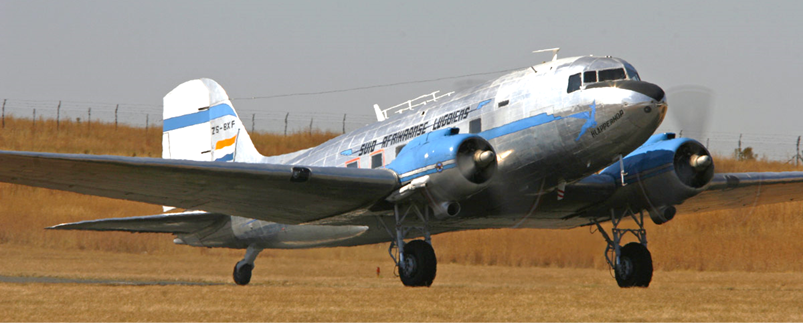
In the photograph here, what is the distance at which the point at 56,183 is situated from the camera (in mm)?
13984

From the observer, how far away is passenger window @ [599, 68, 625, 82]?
46.9ft

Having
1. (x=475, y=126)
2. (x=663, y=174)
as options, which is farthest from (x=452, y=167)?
(x=663, y=174)

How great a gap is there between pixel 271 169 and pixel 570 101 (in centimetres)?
528

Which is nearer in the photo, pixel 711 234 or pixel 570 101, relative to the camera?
pixel 570 101

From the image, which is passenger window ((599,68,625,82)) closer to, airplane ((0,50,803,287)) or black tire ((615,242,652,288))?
airplane ((0,50,803,287))

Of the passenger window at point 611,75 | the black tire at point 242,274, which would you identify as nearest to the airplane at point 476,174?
the passenger window at point 611,75

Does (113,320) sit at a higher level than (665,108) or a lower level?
lower

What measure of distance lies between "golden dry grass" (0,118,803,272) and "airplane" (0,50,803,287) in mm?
3075

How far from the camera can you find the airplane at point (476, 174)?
45.5 feet

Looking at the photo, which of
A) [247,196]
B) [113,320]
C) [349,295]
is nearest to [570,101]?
[349,295]

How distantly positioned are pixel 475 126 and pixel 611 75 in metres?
2.62

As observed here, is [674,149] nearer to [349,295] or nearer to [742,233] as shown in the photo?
[349,295]

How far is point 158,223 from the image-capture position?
1912 cm

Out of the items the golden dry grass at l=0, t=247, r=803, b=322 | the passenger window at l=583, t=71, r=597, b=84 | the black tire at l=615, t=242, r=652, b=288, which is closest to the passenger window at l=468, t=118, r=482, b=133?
the passenger window at l=583, t=71, r=597, b=84
